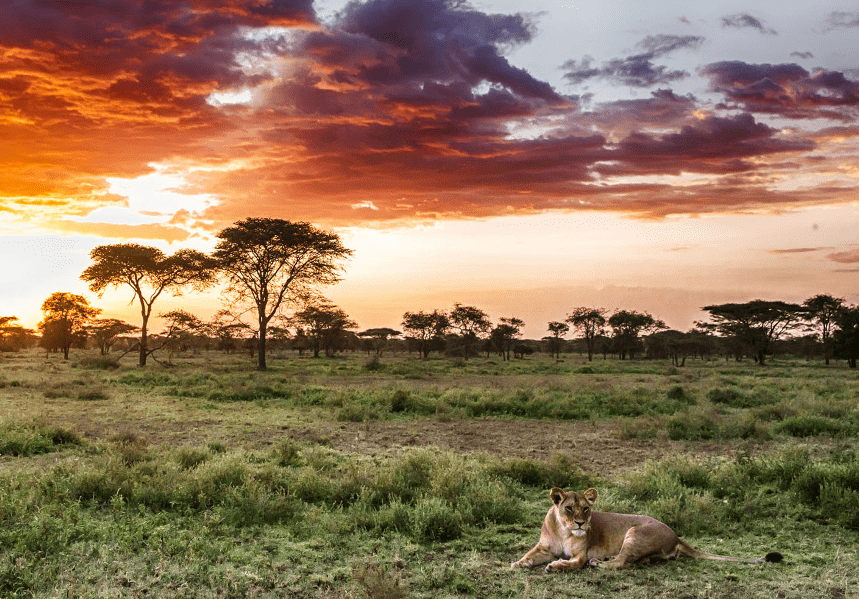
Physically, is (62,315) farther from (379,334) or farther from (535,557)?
(535,557)

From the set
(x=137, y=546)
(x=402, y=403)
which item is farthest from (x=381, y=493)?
(x=402, y=403)

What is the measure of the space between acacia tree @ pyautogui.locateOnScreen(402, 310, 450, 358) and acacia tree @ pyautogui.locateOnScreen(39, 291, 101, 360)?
46.7 m

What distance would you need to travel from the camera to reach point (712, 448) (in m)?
13.2

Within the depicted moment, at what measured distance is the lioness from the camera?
585 centimetres

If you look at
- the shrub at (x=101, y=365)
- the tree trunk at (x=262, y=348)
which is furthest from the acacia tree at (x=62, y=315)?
the tree trunk at (x=262, y=348)

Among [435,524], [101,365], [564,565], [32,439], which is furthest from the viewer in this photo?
[101,365]

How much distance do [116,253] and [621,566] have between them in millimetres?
49407

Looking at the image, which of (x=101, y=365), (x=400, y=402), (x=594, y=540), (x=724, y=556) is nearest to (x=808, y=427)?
(x=724, y=556)

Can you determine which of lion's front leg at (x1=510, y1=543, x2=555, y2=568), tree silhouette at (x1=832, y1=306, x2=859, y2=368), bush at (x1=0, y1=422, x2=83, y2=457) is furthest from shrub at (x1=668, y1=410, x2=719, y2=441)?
tree silhouette at (x1=832, y1=306, x2=859, y2=368)

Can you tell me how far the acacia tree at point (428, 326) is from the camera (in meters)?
93.8

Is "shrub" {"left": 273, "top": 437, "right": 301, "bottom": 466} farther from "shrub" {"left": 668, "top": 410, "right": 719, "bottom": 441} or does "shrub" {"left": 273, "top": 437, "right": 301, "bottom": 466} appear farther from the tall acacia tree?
the tall acacia tree

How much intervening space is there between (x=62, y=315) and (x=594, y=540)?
77114 millimetres

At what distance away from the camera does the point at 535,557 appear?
6.00 m

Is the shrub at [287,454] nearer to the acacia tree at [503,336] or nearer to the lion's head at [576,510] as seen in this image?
the lion's head at [576,510]
